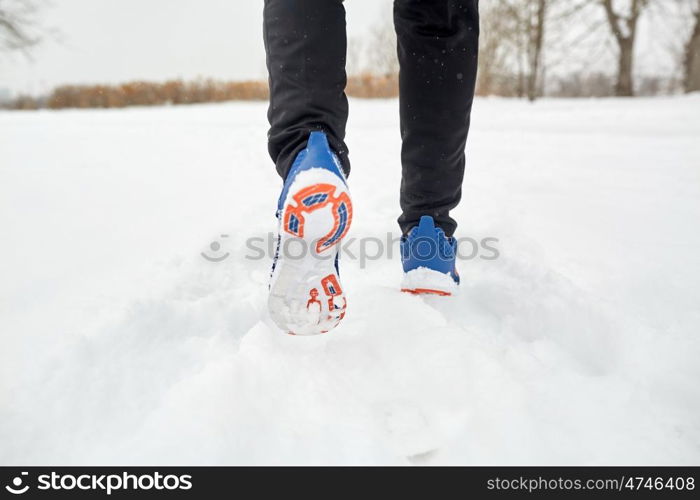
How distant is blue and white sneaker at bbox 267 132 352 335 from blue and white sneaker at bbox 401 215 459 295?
8.2 inches

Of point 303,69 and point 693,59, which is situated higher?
point 693,59

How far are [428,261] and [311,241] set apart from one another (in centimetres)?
30

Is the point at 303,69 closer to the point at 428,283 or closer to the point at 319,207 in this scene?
the point at 319,207

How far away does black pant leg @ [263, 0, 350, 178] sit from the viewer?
0.60 m

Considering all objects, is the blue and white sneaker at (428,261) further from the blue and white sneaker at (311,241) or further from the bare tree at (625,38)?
the bare tree at (625,38)

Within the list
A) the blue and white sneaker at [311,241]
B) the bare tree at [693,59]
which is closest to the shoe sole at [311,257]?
the blue and white sneaker at [311,241]

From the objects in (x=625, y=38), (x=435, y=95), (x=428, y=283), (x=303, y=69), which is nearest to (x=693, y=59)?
(x=625, y=38)

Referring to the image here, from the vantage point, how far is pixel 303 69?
1.98 feet

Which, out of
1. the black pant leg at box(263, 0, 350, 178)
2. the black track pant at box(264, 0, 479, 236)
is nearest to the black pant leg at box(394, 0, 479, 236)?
the black track pant at box(264, 0, 479, 236)

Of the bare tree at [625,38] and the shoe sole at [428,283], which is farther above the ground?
the bare tree at [625,38]

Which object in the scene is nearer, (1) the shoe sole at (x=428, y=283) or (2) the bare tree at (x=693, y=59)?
(1) the shoe sole at (x=428, y=283)

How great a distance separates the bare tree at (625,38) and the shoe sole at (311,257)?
10.4 meters

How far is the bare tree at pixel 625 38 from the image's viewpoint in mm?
8914

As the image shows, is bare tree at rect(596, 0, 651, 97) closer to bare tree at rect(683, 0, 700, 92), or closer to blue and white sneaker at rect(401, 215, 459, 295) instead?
bare tree at rect(683, 0, 700, 92)
